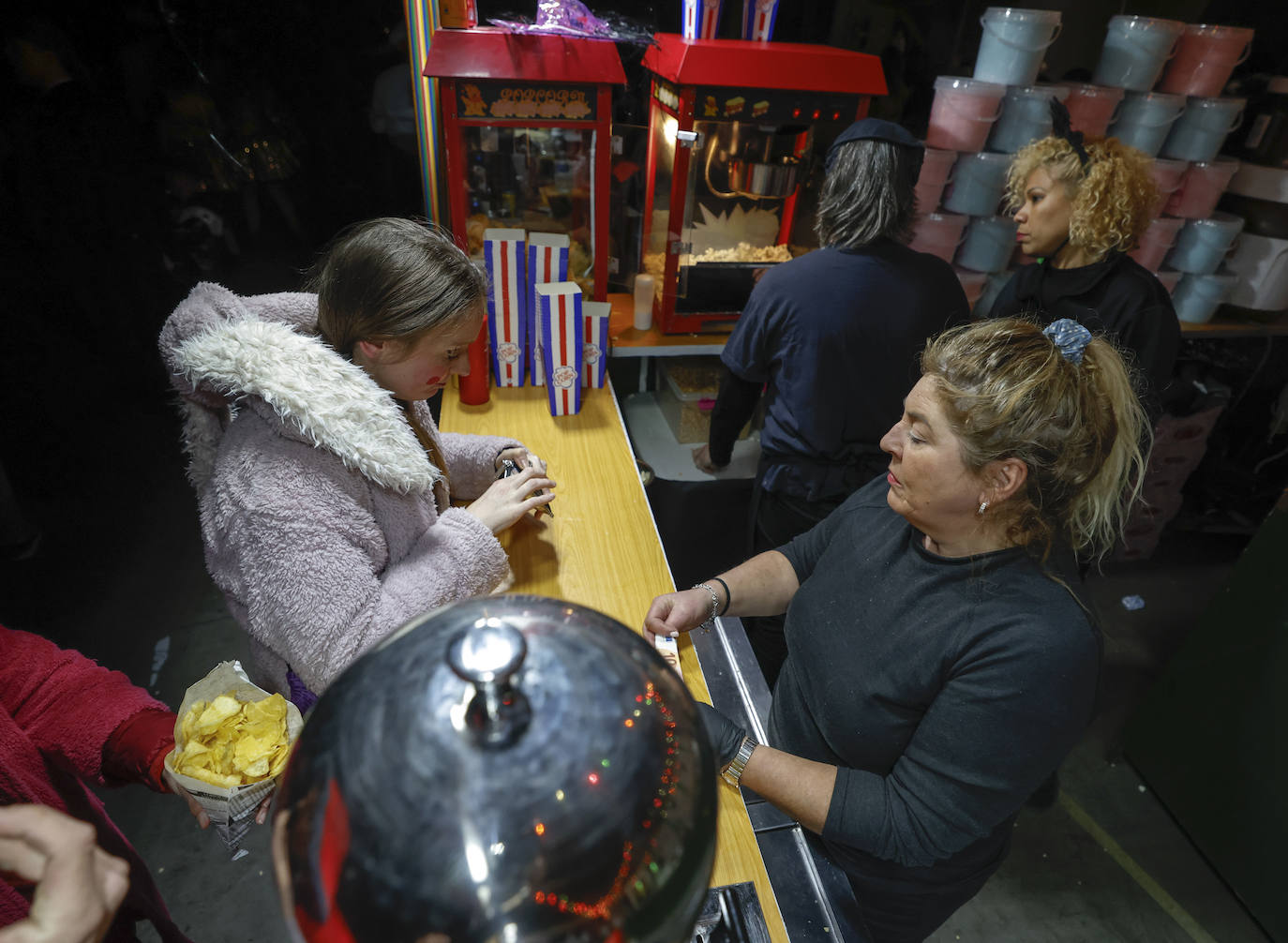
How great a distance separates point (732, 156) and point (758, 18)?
49 centimetres

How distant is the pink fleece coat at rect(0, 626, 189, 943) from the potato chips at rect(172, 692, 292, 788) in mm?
171

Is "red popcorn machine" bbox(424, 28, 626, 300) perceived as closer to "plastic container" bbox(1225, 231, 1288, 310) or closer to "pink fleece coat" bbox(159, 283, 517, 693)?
"pink fleece coat" bbox(159, 283, 517, 693)

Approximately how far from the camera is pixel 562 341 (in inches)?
87.7

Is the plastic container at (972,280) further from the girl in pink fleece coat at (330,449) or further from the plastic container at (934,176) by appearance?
the girl in pink fleece coat at (330,449)

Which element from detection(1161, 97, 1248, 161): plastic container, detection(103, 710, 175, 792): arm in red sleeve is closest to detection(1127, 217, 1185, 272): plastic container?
detection(1161, 97, 1248, 161): plastic container

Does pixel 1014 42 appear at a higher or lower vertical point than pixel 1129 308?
higher

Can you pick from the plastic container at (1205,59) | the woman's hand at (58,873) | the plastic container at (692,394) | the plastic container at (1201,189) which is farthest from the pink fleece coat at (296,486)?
the plastic container at (1201,189)

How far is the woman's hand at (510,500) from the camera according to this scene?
5.20 feet

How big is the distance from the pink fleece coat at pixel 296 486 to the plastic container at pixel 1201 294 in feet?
12.3

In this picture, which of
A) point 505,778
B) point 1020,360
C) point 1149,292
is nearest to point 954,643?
point 1020,360

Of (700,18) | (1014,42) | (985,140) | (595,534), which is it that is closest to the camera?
(595,534)

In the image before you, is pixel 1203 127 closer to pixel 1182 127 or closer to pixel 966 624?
pixel 1182 127

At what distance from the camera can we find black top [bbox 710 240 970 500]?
6.50ft

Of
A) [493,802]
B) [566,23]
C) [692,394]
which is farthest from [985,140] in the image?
[493,802]
